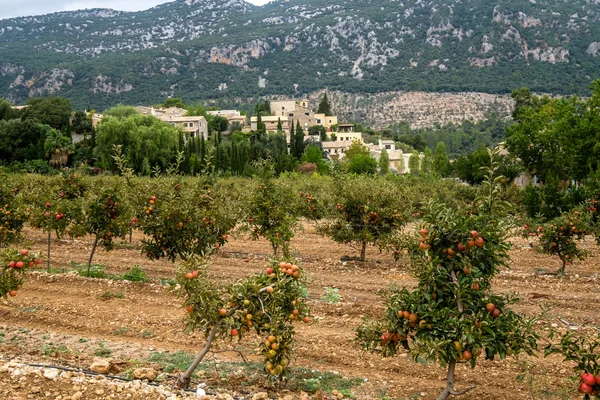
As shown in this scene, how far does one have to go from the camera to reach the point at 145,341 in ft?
28.9

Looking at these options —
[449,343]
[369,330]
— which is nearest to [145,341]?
[369,330]

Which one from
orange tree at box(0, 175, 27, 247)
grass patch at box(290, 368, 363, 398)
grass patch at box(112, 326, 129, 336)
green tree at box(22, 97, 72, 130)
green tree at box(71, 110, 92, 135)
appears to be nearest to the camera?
grass patch at box(290, 368, 363, 398)

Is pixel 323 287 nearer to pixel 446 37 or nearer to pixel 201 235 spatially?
pixel 201 235

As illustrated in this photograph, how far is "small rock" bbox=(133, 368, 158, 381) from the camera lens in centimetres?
666

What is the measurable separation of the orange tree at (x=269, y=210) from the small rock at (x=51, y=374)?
9.25 meters

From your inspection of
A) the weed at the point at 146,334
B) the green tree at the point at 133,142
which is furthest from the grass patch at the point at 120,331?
the green tree at the point at 133,142

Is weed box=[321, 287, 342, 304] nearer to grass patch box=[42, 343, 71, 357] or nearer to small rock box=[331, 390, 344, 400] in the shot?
small rock box=[331, 390, 344, 400]

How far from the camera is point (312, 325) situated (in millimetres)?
9859

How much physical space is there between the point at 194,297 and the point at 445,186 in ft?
108

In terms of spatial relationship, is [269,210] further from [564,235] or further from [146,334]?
[564,235]

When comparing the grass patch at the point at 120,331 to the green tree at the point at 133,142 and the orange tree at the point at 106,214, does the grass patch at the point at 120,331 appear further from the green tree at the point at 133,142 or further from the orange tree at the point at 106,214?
the green tree at the point at 133,142

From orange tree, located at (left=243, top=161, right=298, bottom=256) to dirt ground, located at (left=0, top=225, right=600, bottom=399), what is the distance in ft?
3.74

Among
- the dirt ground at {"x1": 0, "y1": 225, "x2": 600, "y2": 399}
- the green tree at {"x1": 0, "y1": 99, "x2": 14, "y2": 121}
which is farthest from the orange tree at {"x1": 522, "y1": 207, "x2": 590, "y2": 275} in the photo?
the green tree at {"x1": 0, "y1": 99, "x2": 14, "y2": 121}

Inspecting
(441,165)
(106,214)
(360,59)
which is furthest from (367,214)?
(360,59)
